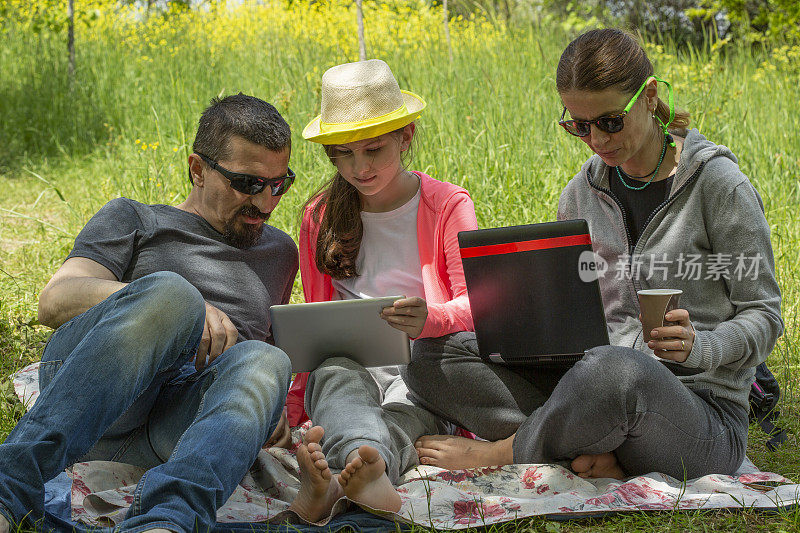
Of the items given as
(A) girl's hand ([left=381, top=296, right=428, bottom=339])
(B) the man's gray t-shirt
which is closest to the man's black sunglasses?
(B) the man's gray t-shirt

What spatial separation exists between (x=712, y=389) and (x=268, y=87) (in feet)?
18.0

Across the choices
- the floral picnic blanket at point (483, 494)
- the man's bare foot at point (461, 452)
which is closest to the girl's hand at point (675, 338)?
the floral picnic blanket at point (483, 494)

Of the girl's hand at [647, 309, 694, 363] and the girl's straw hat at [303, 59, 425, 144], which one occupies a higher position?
the girl's straw hat at [303, 59, 425, 144]

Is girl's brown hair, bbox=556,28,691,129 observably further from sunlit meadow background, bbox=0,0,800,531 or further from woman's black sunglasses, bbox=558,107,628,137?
sunlit meadow background, bbox=0,0,800,531

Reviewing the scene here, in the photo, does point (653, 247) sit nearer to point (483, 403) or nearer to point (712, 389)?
point (712, 389)

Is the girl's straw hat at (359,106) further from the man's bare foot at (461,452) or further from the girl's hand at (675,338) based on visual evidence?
the girl's hand at (675,338)

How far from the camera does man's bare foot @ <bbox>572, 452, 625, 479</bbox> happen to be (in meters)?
2.51

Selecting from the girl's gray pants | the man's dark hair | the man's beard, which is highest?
the man's dark hair

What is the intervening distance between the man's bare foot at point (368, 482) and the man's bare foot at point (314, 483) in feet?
0.15

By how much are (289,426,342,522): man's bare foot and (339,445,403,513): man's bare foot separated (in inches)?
1.9

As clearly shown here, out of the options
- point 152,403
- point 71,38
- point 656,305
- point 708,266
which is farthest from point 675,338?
point 71,38

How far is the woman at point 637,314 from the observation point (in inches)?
92.2

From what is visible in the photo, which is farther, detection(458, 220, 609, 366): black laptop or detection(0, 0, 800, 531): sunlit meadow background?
detection(0, 0, 800, 531): sunlit meadow background

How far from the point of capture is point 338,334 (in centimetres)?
272
